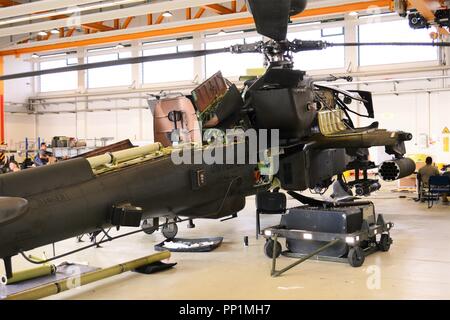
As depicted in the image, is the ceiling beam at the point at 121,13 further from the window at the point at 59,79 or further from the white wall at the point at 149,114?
the window at the point at 59,79

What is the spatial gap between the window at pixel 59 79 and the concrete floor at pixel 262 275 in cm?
1603

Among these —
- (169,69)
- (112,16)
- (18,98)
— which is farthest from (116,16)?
(18,98)

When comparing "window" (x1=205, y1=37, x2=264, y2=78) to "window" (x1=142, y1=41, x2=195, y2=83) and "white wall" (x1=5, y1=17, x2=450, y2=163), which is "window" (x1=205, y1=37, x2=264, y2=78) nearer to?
"white wall" (x1=5, y1=17, x2=450, y2=163)

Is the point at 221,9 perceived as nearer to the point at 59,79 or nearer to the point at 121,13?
the point at 121,13

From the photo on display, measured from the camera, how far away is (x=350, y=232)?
535 cm

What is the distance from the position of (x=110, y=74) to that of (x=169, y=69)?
3.00 metres

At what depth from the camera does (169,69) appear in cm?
1934

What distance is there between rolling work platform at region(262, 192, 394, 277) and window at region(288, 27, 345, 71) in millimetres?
11038

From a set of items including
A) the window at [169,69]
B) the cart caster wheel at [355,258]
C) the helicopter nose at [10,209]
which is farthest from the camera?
the window at [169,69]

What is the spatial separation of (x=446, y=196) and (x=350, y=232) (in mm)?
6004

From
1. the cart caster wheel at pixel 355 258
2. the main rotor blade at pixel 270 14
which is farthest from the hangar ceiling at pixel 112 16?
the cart caster wheel at pixel 355 258

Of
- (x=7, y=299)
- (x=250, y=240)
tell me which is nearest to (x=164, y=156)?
(x=7, y=299)

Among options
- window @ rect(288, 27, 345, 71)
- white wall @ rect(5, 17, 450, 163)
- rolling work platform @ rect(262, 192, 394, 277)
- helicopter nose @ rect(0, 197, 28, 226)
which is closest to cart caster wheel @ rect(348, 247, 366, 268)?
rolling work platform @ rect(262, 192, 394, 277)

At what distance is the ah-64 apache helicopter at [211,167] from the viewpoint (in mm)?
3662
